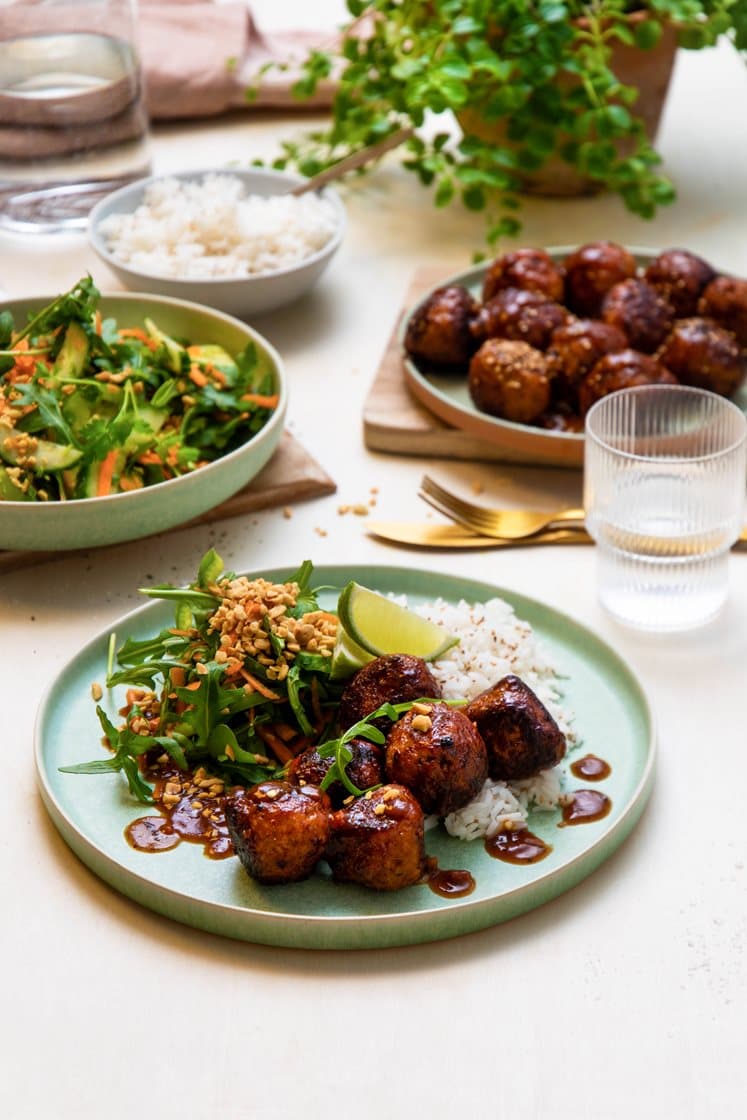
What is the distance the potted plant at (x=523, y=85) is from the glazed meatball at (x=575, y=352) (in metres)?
0.60

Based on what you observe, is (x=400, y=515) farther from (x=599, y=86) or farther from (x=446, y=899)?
(x=599, y=86)

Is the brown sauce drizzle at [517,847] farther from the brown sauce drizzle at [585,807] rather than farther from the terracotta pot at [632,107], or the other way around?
the terracotta pot at [632,107]

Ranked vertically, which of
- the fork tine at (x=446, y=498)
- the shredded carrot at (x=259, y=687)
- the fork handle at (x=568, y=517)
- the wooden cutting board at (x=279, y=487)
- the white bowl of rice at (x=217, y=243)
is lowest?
the wooden cutting board at (x=279, y=487)

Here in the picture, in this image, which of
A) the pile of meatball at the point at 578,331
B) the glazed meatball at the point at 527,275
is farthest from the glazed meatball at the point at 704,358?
the glazed meatball at the point at 527,275

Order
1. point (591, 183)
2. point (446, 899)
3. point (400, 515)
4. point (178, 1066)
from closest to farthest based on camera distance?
point (178, 1066) → point (446, 899) → point (400, 515) → point (591, 183)

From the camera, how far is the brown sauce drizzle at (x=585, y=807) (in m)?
1.50

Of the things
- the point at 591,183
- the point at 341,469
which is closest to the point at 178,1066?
the point at 341,469

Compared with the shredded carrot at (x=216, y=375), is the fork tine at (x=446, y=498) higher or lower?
lower

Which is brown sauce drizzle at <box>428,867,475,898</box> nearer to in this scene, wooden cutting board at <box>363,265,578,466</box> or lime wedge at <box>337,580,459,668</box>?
lime wedge at <box>337,580,459,668</box>

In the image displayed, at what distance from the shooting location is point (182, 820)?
4.92 feet

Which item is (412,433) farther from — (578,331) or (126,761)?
(126,761)

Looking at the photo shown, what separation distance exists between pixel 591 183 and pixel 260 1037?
7.69ft

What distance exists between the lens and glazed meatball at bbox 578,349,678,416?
6.96 ft

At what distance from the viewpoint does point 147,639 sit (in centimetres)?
177
